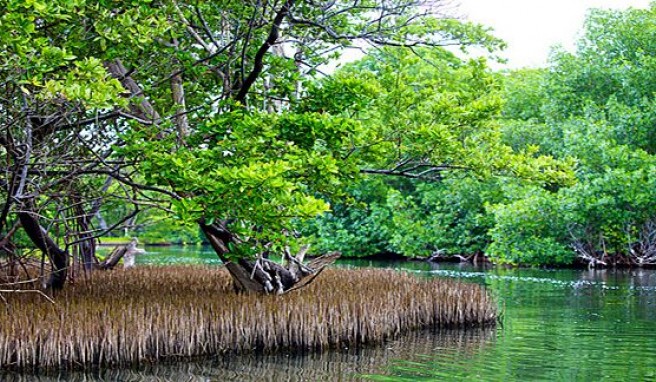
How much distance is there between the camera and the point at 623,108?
29891mm

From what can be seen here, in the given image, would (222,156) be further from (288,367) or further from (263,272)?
(263,272)

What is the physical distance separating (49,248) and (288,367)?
4672 millimetres

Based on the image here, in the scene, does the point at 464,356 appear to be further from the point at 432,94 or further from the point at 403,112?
the point at 432,94

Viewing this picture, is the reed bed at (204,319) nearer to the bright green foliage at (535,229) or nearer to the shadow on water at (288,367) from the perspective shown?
the shadow on water at (288,367)

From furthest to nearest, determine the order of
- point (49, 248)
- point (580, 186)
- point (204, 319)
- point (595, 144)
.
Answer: point (595, 144), point (580, 186), point (49, 248), point (204, 319)

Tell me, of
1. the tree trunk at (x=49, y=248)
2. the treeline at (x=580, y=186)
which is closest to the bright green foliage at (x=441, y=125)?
the tree trunk at (x=49, y=248)

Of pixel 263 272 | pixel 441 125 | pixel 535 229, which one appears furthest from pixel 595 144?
pixel 263 272

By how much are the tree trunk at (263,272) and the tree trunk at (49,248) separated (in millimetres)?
2162

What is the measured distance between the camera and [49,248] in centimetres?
1186

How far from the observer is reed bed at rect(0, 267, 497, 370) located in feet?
28.3

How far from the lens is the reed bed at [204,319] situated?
864 centimetres

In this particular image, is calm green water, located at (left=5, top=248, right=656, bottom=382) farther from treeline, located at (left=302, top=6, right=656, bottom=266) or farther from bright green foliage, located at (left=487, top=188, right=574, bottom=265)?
bright green foliage, located at (left=487, top=188, right=574, bottom=265)

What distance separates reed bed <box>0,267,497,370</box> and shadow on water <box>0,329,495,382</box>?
0.22m

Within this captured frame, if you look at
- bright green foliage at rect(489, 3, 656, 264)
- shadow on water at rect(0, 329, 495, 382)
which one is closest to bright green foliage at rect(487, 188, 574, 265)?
bright green foliage at rect(489, 3, 656, 264)
